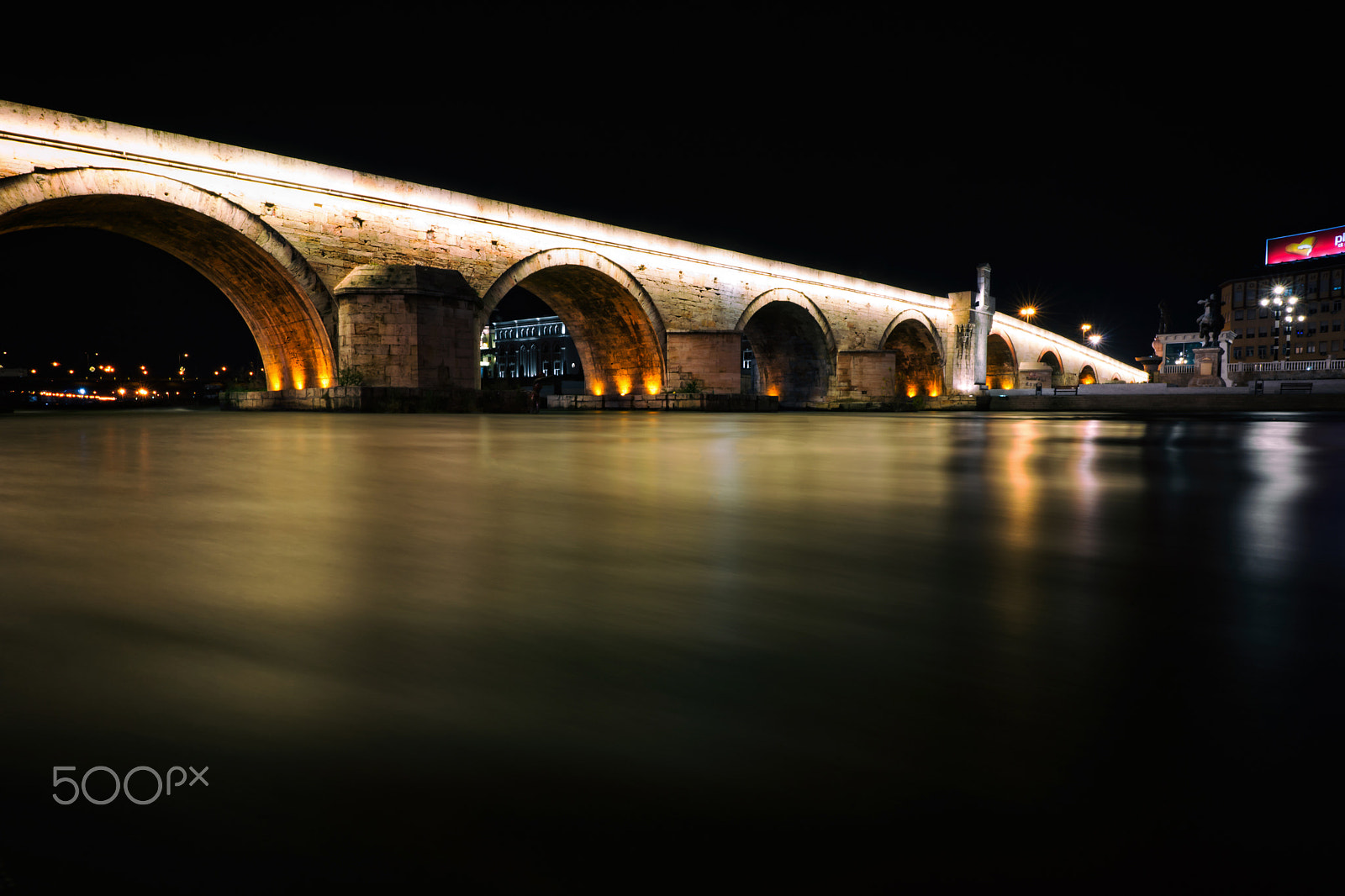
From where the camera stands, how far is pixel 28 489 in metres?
3.43

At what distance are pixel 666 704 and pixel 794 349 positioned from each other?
102ft

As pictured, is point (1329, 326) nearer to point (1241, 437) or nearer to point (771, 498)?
point (1241, 437)

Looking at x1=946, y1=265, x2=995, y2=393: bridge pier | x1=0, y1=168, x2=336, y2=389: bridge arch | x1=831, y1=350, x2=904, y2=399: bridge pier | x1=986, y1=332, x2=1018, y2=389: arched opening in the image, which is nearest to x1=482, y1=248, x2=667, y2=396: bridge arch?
x1=0, y1=168, x2=336, y2=389: bridge arch

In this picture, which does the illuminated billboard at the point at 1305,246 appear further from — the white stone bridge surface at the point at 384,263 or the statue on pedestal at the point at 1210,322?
the white stone bridge surface at the point at 384,263

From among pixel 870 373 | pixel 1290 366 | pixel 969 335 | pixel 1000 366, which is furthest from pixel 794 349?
pixel 1000 366

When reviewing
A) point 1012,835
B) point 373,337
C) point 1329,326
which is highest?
point 1329,326

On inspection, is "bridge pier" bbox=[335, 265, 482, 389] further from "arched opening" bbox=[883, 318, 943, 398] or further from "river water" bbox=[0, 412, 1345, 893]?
"arched opening" bbox=[883, 318, 943, 398]

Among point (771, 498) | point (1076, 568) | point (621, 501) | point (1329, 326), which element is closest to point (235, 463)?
point (621, 501)

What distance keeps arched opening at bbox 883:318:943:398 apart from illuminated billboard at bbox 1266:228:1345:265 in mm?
43970

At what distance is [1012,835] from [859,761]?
0.55 feet

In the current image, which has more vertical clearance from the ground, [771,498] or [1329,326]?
[1329,326]

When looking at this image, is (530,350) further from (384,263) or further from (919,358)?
(384,263)

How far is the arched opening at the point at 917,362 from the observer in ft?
124

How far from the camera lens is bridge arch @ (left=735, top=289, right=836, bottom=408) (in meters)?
29.7
